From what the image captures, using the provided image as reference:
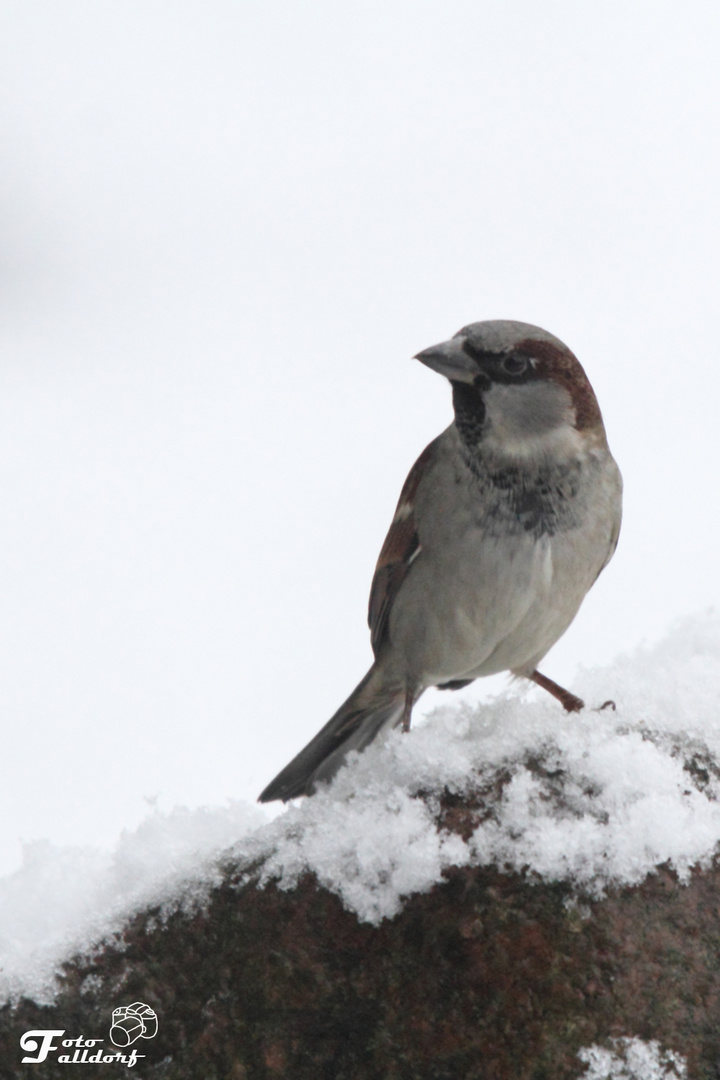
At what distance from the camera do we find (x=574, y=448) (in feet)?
8.68

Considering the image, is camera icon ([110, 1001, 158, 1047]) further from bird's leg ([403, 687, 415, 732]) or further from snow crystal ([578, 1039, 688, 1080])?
bird's leg ([403, 687, 415, 732])

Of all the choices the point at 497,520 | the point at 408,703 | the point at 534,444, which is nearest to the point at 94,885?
the point at 408,703

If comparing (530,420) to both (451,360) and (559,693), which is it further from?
(559,693)

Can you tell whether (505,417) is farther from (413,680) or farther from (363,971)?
(363,971)

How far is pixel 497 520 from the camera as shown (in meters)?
2.59

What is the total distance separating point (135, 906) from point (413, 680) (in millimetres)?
1015

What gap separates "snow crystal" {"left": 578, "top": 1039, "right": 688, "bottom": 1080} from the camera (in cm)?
169

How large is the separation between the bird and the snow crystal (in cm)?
99

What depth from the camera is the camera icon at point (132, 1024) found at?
1.90 meters

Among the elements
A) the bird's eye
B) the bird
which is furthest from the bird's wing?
the bird's eye

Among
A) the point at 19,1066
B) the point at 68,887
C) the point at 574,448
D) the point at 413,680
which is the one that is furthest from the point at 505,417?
the point at 19,1066

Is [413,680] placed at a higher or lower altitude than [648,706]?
lower

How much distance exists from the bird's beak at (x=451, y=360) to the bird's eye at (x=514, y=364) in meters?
0.07

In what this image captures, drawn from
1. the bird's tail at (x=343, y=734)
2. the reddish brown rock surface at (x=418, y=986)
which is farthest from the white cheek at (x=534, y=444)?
the reddish brown rock surface at (x=418, y=986)
